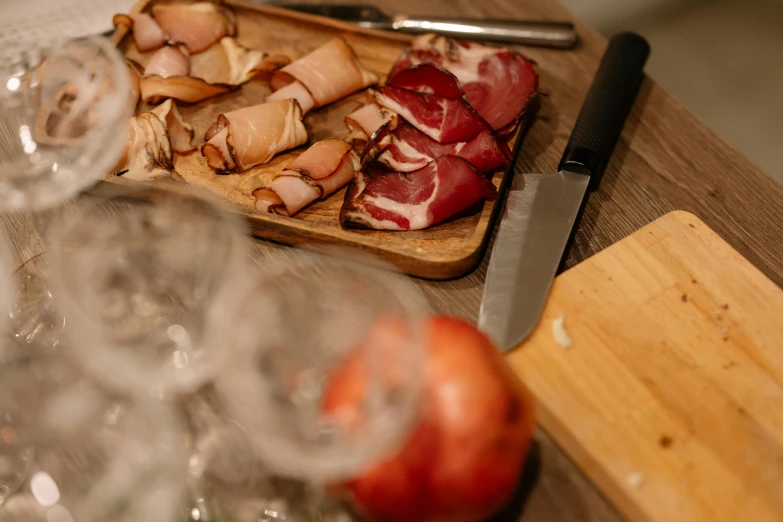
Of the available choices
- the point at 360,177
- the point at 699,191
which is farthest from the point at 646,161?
the point at 360,177

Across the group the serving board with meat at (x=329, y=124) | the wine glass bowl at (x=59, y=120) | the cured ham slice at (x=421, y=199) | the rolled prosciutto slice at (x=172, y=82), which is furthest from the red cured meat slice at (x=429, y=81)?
the wine glass bowl at (x=59, y=120)

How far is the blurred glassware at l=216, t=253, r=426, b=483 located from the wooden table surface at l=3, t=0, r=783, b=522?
0.24m

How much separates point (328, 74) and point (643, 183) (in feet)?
1.94

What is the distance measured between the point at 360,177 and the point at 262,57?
0.38m

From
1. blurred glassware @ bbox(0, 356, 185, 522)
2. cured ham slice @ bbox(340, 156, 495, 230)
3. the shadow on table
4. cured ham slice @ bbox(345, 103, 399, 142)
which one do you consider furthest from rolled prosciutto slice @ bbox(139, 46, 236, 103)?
the shadow on table

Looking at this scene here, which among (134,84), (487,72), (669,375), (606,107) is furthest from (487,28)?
(669,375)

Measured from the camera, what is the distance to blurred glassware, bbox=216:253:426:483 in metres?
0.60

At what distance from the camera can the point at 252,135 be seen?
1022mm

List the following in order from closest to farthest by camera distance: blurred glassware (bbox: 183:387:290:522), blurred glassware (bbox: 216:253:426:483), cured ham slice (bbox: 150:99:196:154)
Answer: blurred glassware (bbox: 216:253:426:483), blurred glassware (bbox: 183:387:290:522), cured ham slice (bbox: 150:99:196:154)

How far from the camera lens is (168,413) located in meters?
0.74

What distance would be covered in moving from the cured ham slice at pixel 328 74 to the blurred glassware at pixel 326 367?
495 millimetres

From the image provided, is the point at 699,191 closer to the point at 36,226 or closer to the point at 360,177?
the point at 360,177

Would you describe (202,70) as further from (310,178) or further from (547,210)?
(547,210)

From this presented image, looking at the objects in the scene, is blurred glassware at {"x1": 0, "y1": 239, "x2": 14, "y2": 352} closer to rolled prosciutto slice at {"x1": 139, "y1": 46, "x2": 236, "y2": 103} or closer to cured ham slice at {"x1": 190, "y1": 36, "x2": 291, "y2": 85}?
rolled prosciutto slice at {"x1": 139, "y1": 46, "x2": 236, "y2": 103}
